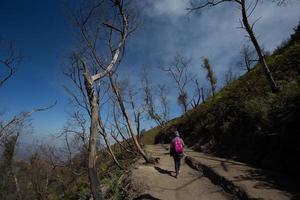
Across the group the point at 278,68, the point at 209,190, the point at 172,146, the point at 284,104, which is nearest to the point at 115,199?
the point at 172,146

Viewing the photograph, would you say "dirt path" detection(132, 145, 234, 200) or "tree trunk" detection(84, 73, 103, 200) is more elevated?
"tree trunk" detection(84, 73, 103, 200)

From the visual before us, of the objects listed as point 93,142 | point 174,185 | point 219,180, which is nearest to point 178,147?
point 174,185

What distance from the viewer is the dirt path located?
1020 centimetres

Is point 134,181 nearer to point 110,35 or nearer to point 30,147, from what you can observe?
point 110,35

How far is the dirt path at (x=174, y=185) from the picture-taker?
1020cm

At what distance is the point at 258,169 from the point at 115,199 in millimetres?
6394

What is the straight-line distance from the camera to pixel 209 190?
10.4 m

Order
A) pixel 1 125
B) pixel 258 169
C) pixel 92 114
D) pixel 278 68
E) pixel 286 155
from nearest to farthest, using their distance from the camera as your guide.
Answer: pixel 92 114 < pixel 286 155 < pixel 258 169 < pixel 1 125 < pixel 278 68

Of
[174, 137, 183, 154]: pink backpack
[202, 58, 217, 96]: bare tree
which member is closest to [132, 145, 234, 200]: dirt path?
[174, 137, 183, 154]: pink backpack

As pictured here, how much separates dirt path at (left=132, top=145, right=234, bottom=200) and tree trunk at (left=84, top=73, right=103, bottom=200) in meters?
3.89

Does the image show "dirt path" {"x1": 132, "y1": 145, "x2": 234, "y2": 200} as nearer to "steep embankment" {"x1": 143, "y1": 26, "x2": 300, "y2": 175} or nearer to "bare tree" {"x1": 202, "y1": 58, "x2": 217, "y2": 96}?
"steep embankment" {"x1": 143, "y1": 26, "x2": 300, "y2": 175}

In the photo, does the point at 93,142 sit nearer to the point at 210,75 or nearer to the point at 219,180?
the point at 219,180

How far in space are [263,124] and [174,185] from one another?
4822 mm

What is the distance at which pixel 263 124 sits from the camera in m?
12.4
